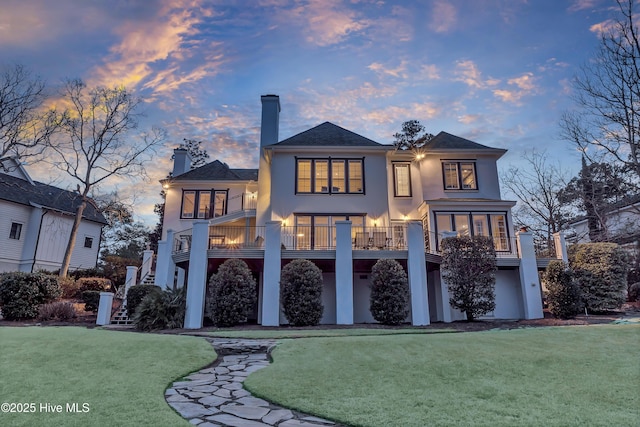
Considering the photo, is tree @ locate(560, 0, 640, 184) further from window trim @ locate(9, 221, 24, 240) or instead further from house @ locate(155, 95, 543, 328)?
window trim @ locate(9, 221, 24, 240)

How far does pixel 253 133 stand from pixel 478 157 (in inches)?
571

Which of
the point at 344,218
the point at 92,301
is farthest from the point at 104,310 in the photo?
the point at 344,218

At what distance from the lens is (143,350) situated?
22.5 feet

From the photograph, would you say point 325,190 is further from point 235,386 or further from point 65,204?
point 65,204

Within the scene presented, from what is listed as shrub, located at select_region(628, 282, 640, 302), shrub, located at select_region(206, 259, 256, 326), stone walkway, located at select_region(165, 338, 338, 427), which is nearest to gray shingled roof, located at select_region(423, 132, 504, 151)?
shrub, located at select_region(628, 282, 640, 302)

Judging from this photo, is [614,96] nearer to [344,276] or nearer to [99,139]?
[344,276]

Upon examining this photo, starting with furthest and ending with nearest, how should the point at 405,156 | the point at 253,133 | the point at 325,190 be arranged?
the point at 253,133 < the point at 405,156 < the point at 325,190

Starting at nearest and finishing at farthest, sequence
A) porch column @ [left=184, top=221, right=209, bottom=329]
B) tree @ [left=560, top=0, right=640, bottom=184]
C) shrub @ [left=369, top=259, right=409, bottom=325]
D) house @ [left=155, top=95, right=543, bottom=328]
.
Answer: tree @ [left=560, top=0, right=640, bottom=184], shrub @ [left=369, top=259, right=409, bottom=325], porch column @ [left=184, top=221, right=209, bottom=329], house @ [left=155, top=95, right=543, bottom=328]

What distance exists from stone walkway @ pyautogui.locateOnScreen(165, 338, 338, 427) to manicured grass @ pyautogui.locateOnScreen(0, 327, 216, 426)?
0.21 meters

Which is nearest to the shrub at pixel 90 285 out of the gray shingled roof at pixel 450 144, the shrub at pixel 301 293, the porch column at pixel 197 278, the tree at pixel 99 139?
the tree at pixel 99 139

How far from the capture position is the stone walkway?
3609 millimetres

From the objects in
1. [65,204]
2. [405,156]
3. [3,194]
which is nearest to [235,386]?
→ [405,156]

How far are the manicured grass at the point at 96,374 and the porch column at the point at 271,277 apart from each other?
542 centimetres

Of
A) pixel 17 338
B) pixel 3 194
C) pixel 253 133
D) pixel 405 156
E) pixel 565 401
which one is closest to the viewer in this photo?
pixel 565 401
